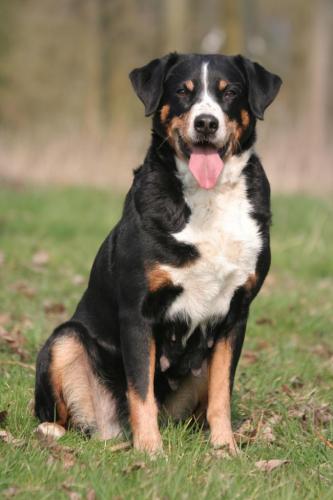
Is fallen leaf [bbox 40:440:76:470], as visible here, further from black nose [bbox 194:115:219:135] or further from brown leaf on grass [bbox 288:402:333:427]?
black nose [bbox 194:115:219:135]

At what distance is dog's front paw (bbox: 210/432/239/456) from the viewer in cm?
369

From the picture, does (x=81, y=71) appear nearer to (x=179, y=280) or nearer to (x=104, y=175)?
(x=104, y=175)

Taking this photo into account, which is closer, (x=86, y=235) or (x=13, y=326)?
(x=13, y=326)

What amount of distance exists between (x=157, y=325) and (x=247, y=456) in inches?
28.6

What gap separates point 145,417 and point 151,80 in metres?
1.68

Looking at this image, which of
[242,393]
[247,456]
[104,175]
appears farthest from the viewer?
[104,175]

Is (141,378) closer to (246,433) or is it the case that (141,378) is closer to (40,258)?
(246,433)

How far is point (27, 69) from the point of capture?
952 inches

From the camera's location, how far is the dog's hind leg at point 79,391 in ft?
13.2

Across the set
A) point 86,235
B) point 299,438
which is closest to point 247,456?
point 299,438

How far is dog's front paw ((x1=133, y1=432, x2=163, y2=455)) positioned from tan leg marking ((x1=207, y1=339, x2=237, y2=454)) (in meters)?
0.35

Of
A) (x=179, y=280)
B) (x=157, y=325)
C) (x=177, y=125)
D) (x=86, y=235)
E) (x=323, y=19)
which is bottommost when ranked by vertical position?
(x=86, y=235)

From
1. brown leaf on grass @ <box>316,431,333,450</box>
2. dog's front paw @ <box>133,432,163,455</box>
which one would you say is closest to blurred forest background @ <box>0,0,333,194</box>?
brown leaf on grass @ <box>316,431,333,450</box>

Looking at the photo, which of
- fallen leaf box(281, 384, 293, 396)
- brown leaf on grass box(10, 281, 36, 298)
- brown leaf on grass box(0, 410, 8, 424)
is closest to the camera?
brown leaf on grass box(0, 410, 8, 424)
